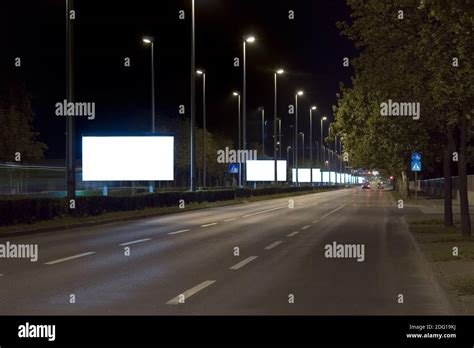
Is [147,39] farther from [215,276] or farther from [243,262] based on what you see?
→ [215,276]

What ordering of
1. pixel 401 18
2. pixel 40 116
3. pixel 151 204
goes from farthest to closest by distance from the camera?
pixel 40 116 < pixel 151 204 < pixel 401 18

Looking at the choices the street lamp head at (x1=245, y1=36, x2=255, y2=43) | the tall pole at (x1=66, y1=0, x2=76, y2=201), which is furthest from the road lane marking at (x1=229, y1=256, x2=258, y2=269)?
the street lamp head at (x1=245, y1=36, x2=255, y2=43)

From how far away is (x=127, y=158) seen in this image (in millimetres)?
42125

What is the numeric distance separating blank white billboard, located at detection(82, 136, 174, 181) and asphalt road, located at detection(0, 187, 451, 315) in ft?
60.0

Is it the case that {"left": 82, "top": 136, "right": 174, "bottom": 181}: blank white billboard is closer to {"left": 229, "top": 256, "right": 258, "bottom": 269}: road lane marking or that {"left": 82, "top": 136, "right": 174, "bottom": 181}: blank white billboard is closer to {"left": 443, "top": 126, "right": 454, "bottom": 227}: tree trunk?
{"left": 443, "top": 126, "right": 454, "bottom": 227}: tree trunk

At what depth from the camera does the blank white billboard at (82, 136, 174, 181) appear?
136 feet

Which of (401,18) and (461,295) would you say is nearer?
Result: (461,295)

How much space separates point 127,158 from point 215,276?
29683 millimetres

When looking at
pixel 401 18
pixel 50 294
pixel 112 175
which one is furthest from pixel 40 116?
pixel 50 294

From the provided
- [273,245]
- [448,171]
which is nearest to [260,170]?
[448,171]
